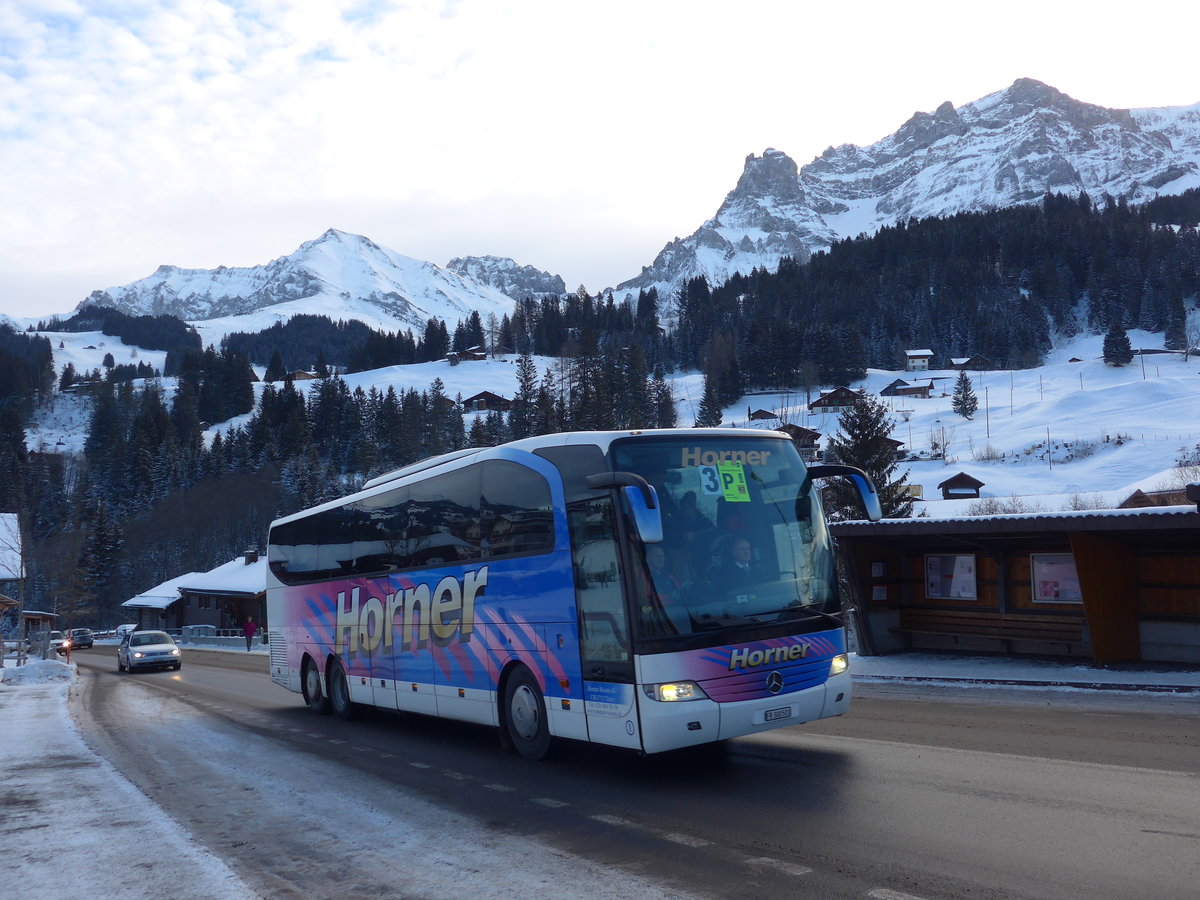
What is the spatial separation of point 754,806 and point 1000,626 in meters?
12.3

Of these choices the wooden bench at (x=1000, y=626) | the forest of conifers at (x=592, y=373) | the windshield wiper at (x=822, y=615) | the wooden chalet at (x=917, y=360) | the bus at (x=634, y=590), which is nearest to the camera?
the bus at (x=634, y=590)

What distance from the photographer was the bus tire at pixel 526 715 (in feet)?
31.6

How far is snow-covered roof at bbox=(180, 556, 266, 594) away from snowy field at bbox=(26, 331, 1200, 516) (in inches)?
1719

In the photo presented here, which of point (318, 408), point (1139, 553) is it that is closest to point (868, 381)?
point (318, 408)

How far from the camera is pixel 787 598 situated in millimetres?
8688

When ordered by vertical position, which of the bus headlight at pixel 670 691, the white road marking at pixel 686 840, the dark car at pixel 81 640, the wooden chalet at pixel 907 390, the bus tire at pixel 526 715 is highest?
the wooden chalet at pixel 907 390

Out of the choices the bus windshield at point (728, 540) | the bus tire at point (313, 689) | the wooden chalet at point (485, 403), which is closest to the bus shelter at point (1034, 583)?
the bus windshield at point (728, 540)

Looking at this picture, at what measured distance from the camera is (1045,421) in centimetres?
9819

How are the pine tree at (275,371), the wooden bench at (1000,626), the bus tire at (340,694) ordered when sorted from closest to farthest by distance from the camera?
1. the bus tire at (340,694)
2. the wooden bench at (1000,626)
3. the pine tree at (275,371)

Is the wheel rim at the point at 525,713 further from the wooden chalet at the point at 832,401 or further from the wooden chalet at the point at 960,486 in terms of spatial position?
the wooden chalet at the point at 832,401

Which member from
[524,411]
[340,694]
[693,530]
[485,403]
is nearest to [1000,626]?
[693,530]

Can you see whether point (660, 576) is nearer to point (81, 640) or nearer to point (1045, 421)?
point (81, 640)

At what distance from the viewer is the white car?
33.2 metres

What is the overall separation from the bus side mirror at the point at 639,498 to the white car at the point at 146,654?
98.6 feet
